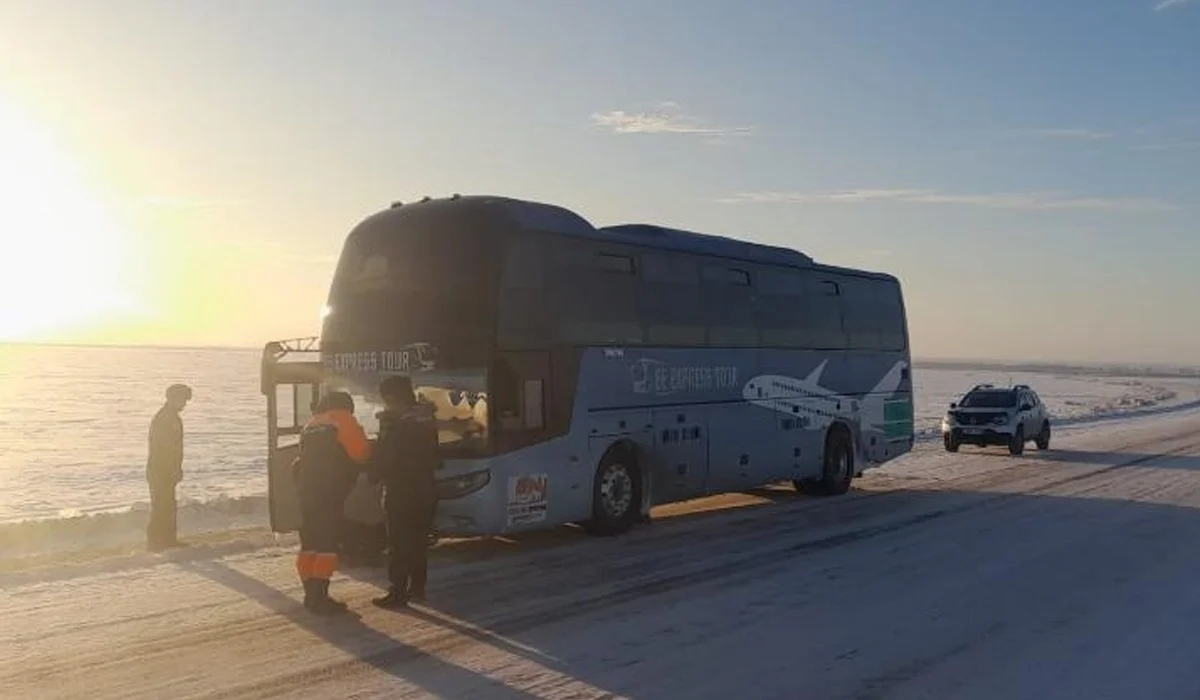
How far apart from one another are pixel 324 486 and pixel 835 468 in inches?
465

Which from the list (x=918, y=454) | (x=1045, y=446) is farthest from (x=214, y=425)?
(x=1045, y=446)

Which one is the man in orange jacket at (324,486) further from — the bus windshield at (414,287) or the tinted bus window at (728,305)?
the tinted bus window at (728,305)

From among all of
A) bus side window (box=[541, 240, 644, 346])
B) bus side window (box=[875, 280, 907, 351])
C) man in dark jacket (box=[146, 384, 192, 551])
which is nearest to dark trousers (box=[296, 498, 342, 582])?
bus side window (box=[541, 240, 644, 346])

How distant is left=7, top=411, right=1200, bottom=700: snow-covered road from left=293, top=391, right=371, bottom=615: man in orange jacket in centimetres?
31

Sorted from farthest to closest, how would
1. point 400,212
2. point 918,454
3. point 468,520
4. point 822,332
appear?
1. point 918,454
2. point 822,332
3. point 400,212
4. point 468,520

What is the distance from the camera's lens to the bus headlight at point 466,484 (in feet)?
37.4

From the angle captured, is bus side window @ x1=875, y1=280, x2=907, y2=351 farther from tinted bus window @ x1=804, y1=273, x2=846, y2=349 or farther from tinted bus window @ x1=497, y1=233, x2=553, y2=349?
tinted bus window @ x1=497, y1=233, x2=553, y2=349

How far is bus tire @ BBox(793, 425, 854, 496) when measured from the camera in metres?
→ 18.7

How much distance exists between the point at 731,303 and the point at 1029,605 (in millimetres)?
7341

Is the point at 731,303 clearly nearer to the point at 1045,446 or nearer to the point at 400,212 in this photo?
the point at 400,212

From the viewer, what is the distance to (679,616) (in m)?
9.02

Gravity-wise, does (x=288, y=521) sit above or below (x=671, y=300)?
below

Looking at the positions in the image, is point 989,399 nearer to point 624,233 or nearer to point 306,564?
point 624,233

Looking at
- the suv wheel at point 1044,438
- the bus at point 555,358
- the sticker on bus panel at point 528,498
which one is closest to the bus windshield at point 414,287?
the bus at point 555,358
